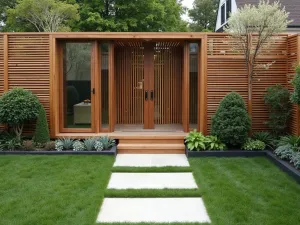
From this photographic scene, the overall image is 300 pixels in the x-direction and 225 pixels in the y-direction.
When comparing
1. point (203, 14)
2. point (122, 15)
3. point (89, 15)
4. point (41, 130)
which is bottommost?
point (41, 130)

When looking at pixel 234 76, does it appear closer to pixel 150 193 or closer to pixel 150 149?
pixel 150 149

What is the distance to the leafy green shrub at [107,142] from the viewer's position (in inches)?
309

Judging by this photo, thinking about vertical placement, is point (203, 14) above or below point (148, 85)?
above

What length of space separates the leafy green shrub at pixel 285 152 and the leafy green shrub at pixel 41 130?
502 cm

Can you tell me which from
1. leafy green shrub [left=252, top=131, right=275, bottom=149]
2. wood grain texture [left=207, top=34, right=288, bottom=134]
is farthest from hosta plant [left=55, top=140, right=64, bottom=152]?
leafy green shrub [left=252, top=131, right=275, bottom=149]

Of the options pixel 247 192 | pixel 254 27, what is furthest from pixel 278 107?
pixel 247 192

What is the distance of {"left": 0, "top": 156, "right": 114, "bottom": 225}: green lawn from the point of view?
4258mm

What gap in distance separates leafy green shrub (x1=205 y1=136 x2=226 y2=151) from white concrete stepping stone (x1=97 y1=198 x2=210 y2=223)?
2756mm

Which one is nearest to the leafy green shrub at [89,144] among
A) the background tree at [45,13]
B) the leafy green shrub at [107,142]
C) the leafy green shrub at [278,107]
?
the leafy green shrub at [107,142]

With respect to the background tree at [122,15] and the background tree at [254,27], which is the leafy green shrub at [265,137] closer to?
the background tree at [254,27]

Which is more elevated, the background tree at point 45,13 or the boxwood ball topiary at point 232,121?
the background tree at point 45,13

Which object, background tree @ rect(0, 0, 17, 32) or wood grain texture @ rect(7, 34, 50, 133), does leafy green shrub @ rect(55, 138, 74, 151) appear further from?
background tree @ rect(0, 0, 17, 32)

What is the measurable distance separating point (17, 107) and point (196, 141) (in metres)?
3.97

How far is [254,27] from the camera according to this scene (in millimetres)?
7715
